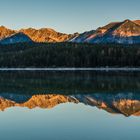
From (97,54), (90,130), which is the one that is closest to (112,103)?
(90,130)

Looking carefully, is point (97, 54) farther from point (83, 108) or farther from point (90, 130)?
point (90, 130)

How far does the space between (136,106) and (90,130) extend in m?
12.3

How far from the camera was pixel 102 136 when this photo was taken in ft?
76.0

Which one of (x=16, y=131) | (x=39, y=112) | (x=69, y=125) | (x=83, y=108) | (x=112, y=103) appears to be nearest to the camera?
(x=16, y=131)

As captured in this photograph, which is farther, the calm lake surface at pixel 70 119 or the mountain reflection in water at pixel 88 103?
the mountain reflection in water at pixel 88 103

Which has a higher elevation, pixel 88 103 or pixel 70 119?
pixel 70 119

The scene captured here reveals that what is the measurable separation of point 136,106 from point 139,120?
793 cm

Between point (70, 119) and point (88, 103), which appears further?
point (88, 103)

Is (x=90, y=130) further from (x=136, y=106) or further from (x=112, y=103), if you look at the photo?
(x=112, y=103)

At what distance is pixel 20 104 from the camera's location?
41.6 m

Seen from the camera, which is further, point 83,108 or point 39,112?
point 83,108

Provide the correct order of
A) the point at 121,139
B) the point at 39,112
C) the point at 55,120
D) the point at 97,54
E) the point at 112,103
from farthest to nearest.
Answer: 1. the point at 97,54
2. the point at 112,103
3. the point at 39,112
4. the point at 55,120
5. the point at 121,139

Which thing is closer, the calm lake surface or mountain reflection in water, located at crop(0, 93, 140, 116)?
the calm lake surface

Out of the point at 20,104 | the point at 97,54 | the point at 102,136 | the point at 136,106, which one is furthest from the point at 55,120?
the point at 97,54
